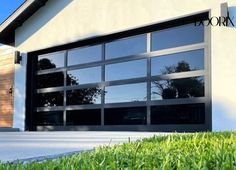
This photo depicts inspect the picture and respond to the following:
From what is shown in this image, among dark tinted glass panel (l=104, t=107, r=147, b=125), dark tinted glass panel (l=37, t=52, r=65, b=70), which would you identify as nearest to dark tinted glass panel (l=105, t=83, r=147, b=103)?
dark tinted glass panel (l=104, t=107, r=147, b=125)

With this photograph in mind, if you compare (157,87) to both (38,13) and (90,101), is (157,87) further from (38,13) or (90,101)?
(38,13)

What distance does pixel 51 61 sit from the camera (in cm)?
1240

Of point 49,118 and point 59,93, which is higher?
point 59,93

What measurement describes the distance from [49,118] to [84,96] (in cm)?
168

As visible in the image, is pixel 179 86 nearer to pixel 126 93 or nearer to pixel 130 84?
pixel 130 84

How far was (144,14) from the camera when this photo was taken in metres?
9.82

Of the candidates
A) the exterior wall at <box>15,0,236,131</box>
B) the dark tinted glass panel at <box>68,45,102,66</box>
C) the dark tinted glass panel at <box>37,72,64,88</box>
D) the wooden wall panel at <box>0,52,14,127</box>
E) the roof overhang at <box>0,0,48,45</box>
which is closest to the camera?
the exterior wall at <box>15,0,236,131</box>

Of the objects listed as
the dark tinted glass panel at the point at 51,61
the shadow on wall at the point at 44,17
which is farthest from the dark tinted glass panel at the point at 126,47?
the shadow on wall at the point at 44,17

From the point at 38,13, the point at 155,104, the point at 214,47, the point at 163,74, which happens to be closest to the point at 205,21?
the point at 214,47

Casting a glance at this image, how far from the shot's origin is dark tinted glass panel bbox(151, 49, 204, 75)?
8.84 metres

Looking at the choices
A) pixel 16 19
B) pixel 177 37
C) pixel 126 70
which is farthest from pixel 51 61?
pixel 177 37

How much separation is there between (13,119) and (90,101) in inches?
136

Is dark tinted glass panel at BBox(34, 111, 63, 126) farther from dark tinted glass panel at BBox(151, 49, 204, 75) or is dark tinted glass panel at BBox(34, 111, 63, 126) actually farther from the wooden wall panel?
dark tinted glass panel at BBox(151, 49, 204, 75)

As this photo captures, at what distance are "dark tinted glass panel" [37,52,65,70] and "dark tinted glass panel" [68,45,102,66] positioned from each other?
1.19ft
